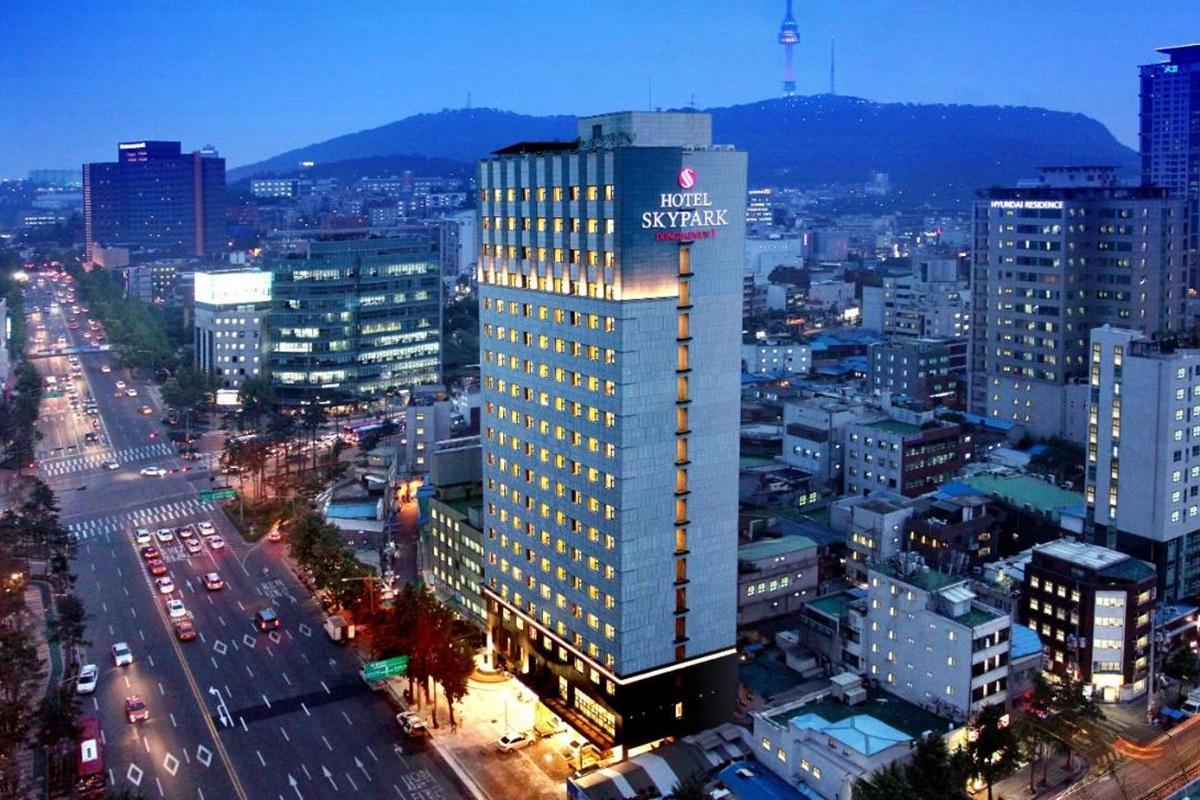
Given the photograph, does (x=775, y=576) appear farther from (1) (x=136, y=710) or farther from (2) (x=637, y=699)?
(1) (x=136, y=710)

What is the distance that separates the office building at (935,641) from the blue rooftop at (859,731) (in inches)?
161

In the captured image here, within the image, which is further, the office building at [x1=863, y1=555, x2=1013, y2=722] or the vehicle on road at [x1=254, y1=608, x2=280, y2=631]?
the vehicle on road at [x1=254, y1=608, x2=280, y2=631]

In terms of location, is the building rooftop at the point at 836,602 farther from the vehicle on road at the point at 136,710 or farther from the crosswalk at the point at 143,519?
the crosswalk at the point at 143,519

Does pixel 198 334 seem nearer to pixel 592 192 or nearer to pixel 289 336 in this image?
pixel 289 336

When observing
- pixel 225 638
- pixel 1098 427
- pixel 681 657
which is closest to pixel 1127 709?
pixel 1098 427

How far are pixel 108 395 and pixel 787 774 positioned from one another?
116m

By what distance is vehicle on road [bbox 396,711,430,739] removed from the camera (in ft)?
168

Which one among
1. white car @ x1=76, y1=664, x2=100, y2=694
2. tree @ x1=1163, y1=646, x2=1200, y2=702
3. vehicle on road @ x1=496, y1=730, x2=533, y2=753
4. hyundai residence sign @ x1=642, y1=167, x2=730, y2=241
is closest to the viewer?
hyundai residence sign @ x1=642, y1=167, x2=730, y2=241

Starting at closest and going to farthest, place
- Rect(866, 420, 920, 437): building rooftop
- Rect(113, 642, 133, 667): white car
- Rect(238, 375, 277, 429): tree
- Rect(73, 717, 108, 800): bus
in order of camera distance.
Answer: Rect(73, 717, 108, 800): bus
Rect(113, 642, 133, 667): white car
Rect(866, 420, 920, 437): building rooftop
Rect(238, 375, 277, 429): tree

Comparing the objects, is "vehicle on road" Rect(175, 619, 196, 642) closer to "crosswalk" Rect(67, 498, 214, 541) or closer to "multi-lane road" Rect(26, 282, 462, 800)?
"multi-lane road" Rect(26, 282, 462, 800)

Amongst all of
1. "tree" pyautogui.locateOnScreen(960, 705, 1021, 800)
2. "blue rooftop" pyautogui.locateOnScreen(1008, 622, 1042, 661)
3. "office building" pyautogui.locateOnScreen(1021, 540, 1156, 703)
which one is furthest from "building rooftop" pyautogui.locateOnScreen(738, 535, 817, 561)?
"tree" pyautogui.locateOnScreen(960, 705, 1021, 800)

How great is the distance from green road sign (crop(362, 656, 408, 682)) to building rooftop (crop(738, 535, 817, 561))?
2029 centimetres

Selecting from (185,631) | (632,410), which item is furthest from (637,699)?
(185,631)

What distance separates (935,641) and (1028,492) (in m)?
31.5
